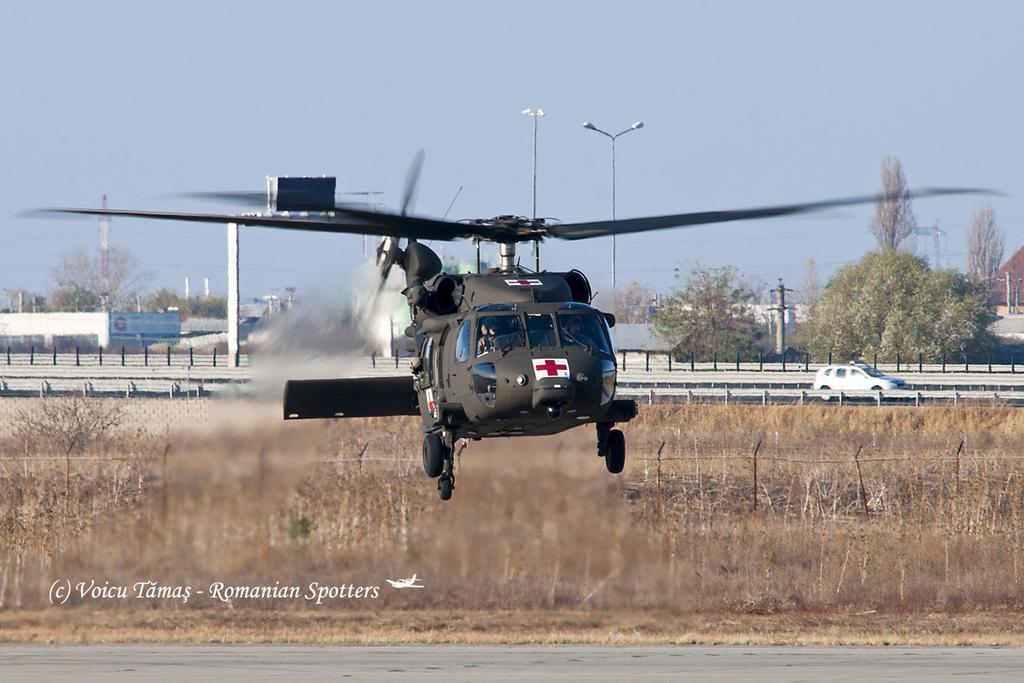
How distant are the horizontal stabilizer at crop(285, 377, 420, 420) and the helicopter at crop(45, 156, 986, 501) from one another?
0.07 ft

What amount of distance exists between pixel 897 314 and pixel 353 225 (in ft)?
226

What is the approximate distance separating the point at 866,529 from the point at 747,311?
163 feet

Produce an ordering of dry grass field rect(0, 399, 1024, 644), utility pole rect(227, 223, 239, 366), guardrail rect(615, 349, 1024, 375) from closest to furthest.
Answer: dry grass field rect(0, 399, 1024, 644)
guardrail rect(615, 349, 1024, 375)
utility pole rect(227, 223, 239, 366)

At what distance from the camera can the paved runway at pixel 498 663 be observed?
26.1 meters

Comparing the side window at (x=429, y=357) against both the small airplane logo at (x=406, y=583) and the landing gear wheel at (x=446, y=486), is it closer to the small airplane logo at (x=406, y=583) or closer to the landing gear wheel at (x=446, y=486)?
the landing gear wheel at (x=446, y=486)

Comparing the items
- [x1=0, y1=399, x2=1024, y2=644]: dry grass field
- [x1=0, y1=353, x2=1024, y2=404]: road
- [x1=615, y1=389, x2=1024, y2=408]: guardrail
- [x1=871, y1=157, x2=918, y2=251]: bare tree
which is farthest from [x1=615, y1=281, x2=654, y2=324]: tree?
[x1=0, y1=399, x2=1024, y2=644]: dry grass field

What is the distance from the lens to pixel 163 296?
189 metres

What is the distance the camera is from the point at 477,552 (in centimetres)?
A: 3250

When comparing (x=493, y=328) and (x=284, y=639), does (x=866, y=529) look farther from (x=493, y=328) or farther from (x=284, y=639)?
(x=493, y=328)

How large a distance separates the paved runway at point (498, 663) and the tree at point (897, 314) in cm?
5642

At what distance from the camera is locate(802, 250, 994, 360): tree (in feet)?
276

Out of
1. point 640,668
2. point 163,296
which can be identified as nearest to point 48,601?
point 640,668

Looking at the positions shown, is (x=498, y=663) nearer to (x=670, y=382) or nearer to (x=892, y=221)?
(x=670, y=382)

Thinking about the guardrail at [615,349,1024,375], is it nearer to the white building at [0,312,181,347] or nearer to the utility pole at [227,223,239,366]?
the utility pole at [227,223,239,366]
